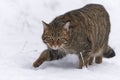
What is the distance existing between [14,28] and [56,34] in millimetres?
2741

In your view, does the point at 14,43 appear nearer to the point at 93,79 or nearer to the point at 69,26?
the point at 69,26

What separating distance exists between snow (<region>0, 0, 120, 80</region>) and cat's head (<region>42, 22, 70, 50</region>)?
0.32 metres

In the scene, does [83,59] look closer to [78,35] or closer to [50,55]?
[78,35]

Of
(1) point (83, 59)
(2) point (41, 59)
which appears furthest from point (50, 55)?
(1) point (83, 59)

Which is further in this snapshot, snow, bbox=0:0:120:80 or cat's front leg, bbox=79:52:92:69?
cat's front leg, bbox=79:52:92:69

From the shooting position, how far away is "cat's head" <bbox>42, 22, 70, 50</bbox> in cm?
668

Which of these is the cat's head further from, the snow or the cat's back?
the snow

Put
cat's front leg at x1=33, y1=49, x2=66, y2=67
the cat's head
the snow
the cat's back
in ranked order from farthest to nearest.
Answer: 1. cat's front leg at x1=33, y1=49, x2=66, y2=67
2. the cat's back
3. the cat's head
4. the snow

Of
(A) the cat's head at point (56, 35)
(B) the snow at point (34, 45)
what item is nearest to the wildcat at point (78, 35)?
(A) the cat's head at point (56, 35)

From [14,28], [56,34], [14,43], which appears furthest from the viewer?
[14,28]

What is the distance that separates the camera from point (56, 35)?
6.71 meters

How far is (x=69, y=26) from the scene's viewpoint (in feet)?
22.5

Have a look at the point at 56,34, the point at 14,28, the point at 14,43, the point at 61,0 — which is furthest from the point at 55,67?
the point at 61,0

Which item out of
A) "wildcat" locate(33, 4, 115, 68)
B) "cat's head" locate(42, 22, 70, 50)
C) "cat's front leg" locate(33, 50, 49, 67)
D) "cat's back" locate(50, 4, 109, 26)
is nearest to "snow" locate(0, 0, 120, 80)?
"cat's front leg" locate(33, 50, 49, 67)
